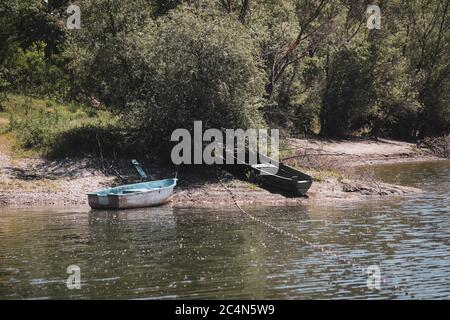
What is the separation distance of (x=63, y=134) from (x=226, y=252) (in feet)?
57.0

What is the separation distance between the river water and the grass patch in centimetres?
676

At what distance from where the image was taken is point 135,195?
30.2 metres

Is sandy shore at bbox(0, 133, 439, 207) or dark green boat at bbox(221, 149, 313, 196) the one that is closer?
sandy shore at bbox(0, 133, 439, 207)

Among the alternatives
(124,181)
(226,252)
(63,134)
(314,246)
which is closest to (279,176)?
(124,181)

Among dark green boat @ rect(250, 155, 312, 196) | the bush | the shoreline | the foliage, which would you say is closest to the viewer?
the shoreline

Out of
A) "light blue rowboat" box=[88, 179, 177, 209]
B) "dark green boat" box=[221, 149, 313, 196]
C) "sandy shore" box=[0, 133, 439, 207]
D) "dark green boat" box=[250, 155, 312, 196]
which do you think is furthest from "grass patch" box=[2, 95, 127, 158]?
"dark green boat" box=[250, 155, 312, 196]

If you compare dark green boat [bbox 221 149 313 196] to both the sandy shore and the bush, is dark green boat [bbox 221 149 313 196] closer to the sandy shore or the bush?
the sandy shore

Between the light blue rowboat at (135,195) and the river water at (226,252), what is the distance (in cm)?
58

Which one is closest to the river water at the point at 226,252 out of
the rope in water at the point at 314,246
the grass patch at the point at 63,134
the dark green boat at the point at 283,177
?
the rope in water at the point at 314,246

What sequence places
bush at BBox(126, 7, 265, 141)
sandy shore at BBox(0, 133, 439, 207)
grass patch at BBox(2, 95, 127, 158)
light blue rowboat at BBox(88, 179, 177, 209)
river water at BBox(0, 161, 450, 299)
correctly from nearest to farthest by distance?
1. river water at BBox(0, 161, 450, 299)
2. light blue rowboat at BBox(88, 179, 177, 209)
3. sandy shore at BBox(0, 133, 439, 207)
4. bush at BBox(126, 7, 265, 141)
5. grass patch at BBox(2, 95, 127, 158)

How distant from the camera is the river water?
17.3 m

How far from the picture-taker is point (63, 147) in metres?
35.6

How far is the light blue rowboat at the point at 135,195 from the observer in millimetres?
29688
